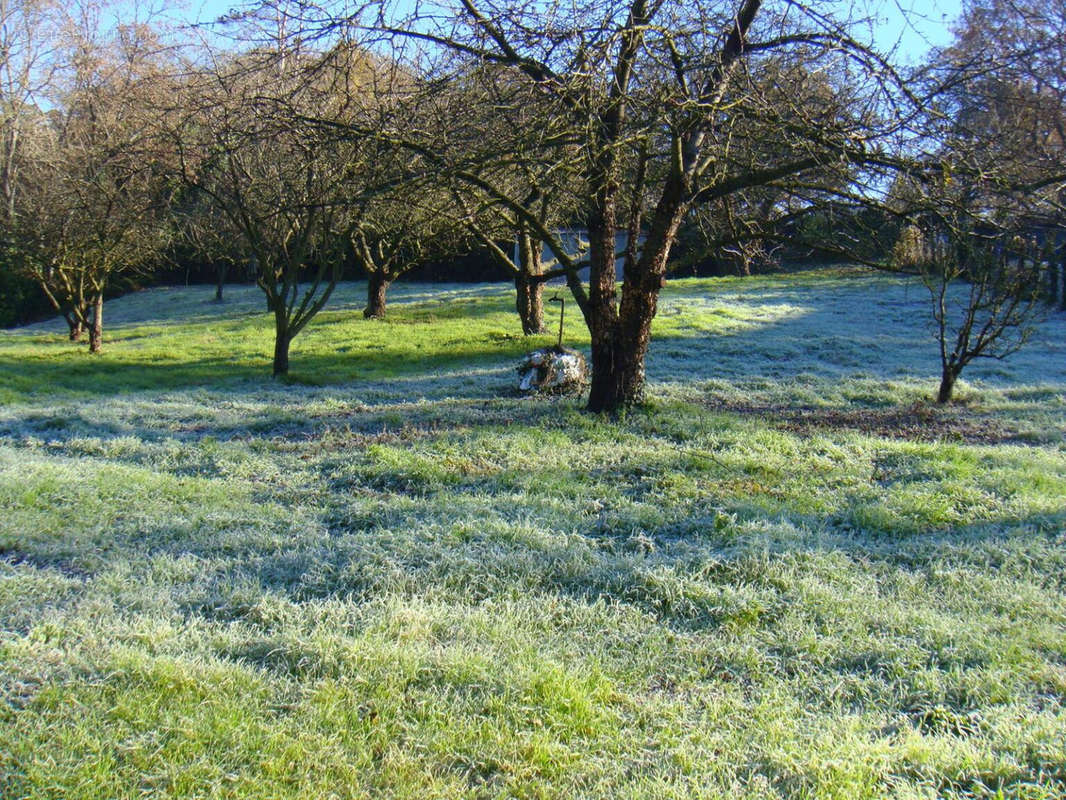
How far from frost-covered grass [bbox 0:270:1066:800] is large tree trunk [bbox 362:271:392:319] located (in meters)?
12.5

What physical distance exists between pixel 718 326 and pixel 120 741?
17.6 m

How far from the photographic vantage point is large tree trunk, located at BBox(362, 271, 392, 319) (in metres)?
21.4

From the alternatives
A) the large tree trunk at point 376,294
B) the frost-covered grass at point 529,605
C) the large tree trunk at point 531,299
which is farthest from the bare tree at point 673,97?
the large tree trunk at point 376,294

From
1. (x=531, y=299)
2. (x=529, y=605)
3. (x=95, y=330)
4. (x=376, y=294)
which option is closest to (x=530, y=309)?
(x=531, y=299)

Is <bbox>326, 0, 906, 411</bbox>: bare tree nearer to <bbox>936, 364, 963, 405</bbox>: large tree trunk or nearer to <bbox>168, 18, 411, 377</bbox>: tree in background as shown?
<bbox>168, 18, 411, 377</bbox>: tree in background

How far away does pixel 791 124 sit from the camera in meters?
6.06

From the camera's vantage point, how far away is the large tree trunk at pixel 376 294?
21406 millimetres

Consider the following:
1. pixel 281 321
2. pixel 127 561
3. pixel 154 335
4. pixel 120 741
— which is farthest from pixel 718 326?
pixel 120 741

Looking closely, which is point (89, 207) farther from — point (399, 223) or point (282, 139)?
point (282, 139)

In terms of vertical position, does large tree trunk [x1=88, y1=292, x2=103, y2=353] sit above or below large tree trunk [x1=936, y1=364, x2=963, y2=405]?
above

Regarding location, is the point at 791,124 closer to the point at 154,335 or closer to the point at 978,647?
the point at 978,647

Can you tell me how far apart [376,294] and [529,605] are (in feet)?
61.2

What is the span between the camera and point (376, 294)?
21625 mm

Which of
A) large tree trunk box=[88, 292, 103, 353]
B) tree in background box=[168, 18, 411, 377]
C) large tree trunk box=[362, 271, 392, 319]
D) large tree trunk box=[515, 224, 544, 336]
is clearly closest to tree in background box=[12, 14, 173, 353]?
large tree trunk box=[88, 292, 103, 353]
